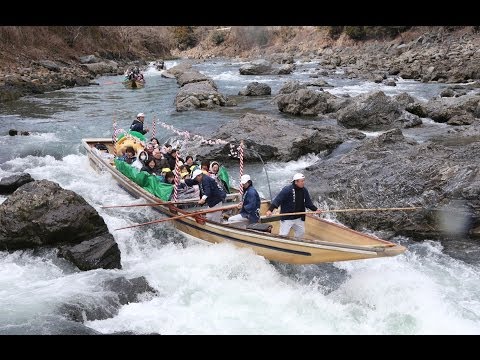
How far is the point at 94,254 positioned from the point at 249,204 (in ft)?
10.6

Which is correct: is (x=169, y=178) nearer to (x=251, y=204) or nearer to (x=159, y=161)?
(x=159, y=161)

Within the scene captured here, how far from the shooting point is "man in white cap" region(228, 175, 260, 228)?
10.1 meters

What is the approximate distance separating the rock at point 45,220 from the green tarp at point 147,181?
78.5 inches

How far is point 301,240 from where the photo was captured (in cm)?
884

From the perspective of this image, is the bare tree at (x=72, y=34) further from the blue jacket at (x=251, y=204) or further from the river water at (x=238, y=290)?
the blue jacket at (x=251, y=204)

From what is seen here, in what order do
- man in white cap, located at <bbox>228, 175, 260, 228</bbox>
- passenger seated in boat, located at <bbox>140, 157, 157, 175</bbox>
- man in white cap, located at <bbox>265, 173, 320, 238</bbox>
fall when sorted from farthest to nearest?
passenger seated in boat, located at <bbox>140, 157, 157, 175</bbox>
man in white cap, located at <bbox>228, 175, 260, 228</bbox>
man in white cap, located at <bbox>265, 173, 320, 238</bbox>

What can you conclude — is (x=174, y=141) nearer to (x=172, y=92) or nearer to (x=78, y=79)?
(x=172, y=92)

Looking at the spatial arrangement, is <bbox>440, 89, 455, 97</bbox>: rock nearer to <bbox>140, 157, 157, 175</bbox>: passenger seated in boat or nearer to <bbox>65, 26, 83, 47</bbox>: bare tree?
<bbox>140, 157, 157, 175</bbox>: passenger seated in boat

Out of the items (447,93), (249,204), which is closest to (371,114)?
(447,93)

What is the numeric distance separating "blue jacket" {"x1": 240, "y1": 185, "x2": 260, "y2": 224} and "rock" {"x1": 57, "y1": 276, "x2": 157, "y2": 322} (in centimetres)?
248

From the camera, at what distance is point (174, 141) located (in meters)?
18.9

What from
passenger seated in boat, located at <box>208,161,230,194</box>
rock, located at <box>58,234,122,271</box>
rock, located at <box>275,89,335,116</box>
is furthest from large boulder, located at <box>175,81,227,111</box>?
rock, located at <box>58,234,122,271</box>

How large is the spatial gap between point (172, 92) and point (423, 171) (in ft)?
77.0
